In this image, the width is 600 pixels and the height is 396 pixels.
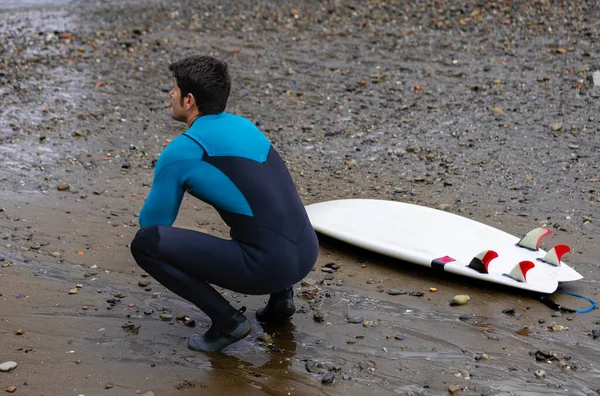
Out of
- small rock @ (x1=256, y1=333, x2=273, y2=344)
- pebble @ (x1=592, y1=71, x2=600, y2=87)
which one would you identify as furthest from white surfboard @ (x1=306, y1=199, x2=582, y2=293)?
pebble @ (x1=592, y1=71, x2=600, y2=87)

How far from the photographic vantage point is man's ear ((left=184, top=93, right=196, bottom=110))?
3059mm

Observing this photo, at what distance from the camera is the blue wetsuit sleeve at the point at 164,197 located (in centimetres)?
297

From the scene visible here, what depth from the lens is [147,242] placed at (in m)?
3.02

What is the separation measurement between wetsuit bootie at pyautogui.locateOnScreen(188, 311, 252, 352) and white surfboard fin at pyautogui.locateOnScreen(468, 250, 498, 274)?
1.35 m

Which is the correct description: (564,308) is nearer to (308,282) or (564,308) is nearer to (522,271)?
(522,271)

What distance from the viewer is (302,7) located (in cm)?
1016

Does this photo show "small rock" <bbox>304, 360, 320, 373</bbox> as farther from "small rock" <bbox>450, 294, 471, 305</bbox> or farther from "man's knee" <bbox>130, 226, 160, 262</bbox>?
"small rock" <bbox>450, 294, 471, 305</bbox>

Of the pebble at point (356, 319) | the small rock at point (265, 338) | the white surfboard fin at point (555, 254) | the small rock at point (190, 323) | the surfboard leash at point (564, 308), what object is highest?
the white surfboard fin at point (555, 254)

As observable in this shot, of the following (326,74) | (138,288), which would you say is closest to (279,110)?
(326,74)

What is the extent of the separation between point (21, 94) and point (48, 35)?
2276 mm

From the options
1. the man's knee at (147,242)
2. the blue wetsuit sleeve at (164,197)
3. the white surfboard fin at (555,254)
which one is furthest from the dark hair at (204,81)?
the white surfboard fin at (555,254)

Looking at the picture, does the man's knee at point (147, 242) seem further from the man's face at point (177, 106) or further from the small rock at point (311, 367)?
the small rock at point (311, 367)

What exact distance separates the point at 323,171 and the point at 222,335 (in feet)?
8.84

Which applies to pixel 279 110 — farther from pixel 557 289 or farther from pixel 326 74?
pixel 557 289
